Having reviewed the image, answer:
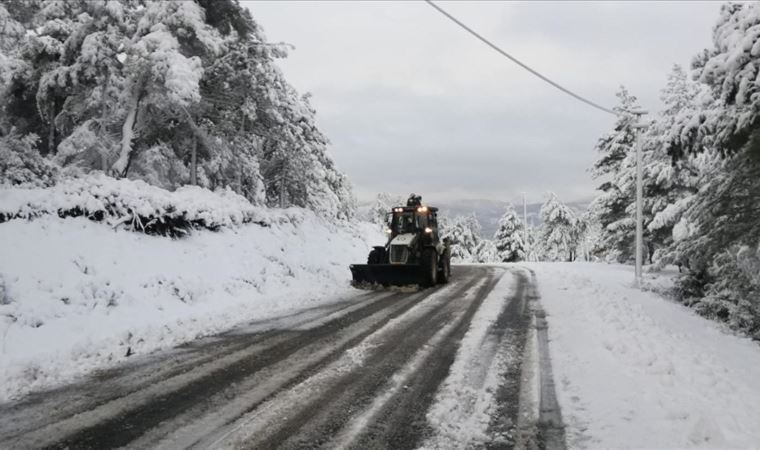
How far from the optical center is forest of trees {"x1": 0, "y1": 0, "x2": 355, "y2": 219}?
14.6 meters

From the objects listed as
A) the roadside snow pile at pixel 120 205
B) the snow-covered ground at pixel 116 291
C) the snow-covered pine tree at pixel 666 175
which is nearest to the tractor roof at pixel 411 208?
the snow-covered ground at pixel 116 291

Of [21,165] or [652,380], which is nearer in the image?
[652,380]

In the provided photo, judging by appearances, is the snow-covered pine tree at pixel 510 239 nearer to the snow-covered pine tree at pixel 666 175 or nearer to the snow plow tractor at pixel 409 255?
the snow-covered pine tree at pixel 666 175

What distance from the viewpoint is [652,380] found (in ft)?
17.1

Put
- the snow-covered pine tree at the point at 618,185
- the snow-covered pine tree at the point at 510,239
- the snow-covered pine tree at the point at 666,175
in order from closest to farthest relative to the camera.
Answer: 1. the snow-covered pine tree at the point at 666,175
2. the snow-covered pine tree at the point at 618,185
3. the snow-covered pine tree at the point at 510,239

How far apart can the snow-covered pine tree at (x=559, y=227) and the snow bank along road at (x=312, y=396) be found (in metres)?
46.6

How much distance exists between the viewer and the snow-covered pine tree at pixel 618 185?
21.9 m

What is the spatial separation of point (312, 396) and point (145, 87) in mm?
13545

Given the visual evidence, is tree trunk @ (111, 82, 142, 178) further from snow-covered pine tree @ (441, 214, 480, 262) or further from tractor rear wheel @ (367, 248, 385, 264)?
snow-covered pine tree @ (441, 214, 480, 262)

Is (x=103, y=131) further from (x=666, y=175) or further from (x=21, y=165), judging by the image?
(x=666, y=175)

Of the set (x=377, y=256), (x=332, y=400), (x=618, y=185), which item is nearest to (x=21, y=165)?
(x=377, y=256)

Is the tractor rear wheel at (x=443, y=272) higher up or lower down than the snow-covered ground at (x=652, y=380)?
higher up

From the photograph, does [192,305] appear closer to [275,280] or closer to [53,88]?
[275,280]

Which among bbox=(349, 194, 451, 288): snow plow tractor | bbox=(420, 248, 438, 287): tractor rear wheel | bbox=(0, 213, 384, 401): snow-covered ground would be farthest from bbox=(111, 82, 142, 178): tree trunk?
bbox=(420, 248, 438, 287): tractor rear wheel
